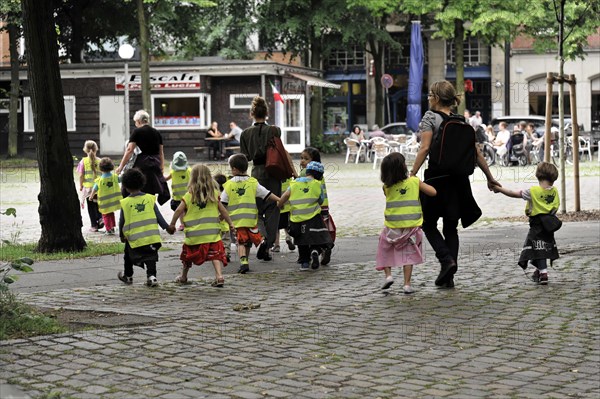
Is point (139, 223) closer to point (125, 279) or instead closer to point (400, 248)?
point (125, 279)

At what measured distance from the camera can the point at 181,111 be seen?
150 ft

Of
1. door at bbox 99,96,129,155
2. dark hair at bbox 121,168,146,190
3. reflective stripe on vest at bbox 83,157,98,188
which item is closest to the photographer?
dark hair at bbox 121,168,146,190

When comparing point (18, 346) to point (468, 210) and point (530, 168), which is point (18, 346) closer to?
point (468, 210)

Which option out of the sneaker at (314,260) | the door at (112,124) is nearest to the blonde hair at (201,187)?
the sneaker at (314,260)

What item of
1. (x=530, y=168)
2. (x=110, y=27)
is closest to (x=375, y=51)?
(x=110, y=27)

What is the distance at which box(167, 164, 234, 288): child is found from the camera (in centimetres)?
1114

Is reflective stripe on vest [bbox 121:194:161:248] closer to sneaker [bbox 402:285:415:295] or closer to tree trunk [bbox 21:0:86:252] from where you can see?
sneaker [bbox 402:285:415:295]

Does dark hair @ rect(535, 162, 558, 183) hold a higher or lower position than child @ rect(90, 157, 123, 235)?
higher

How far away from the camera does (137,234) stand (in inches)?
434

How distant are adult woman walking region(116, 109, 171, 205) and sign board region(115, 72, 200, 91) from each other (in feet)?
96.6

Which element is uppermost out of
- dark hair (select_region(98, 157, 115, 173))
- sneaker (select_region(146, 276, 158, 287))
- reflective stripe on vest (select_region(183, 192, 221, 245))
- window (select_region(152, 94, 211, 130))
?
window (select_region(152, 94, 211, 130))

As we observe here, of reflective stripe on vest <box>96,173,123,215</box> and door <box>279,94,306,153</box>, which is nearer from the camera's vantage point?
reflective stripe on vest <box>96,173,123,215</box>

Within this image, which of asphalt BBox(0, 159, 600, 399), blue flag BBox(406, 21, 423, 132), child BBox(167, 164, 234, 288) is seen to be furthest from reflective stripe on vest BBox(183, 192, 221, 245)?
blue flag BBox(406, 21, 423, 132)

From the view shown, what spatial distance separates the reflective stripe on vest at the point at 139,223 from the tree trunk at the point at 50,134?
2.69 m
